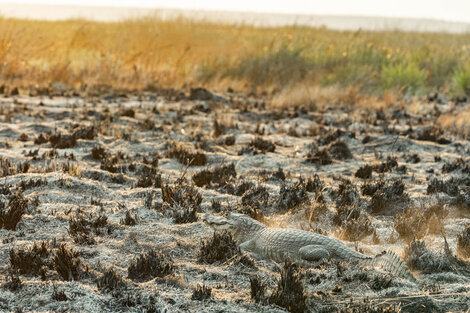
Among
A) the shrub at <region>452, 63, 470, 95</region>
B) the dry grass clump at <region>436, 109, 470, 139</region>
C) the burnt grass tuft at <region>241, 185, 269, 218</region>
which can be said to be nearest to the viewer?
the burnt grass tuft at <region>241, 185, 269, 218</region>

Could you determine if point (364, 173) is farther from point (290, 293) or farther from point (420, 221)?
point (290, 293)

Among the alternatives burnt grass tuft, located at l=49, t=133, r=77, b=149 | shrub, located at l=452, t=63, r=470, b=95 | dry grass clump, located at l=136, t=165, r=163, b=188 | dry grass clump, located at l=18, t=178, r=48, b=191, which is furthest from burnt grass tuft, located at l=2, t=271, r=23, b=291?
shrub, located at l=452, t=63, r=470, b=95

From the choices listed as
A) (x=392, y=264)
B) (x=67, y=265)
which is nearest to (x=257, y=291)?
(x=392, y=264)

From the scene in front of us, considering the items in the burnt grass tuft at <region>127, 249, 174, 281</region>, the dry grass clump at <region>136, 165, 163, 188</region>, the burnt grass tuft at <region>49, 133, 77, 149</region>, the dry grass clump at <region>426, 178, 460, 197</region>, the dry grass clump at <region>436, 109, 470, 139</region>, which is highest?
the dry grass clump at <region>436, 109, 470, 139</region>

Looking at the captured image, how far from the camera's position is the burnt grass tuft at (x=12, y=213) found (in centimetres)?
521

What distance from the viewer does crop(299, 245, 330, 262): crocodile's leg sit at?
456cm

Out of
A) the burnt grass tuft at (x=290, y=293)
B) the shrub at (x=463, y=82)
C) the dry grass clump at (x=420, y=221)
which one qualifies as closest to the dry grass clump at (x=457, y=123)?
the shrub at (x=463, y=82)

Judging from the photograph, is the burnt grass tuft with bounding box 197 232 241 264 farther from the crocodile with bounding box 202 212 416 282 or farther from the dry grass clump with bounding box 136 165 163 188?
the dry grass clump with bounding box 136 165 163 188

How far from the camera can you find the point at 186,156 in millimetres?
8781

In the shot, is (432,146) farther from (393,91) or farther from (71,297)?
(71,297)

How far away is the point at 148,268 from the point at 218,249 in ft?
2.46

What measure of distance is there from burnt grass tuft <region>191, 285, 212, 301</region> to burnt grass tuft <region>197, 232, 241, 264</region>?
2.48ft

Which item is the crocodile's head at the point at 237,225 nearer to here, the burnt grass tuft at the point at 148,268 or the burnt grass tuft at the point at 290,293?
the burnt grass tuft at the point at 148,268

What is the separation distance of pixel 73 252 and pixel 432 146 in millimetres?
8256
